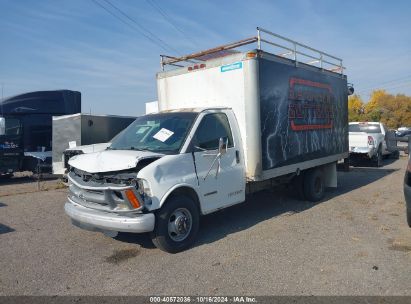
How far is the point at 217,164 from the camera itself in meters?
6.04

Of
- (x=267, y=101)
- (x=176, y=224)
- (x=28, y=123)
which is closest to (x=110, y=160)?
(x=176, y=224)

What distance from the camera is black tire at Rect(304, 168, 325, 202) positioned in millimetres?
8695

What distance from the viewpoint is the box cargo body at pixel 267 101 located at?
6.55m

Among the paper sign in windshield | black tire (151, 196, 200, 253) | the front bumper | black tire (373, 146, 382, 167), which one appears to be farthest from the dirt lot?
black tire (373, 146, 382, 167)

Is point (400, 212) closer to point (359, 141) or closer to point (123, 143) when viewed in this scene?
point (123, 143)

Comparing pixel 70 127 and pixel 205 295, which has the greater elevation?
pixel 70 127

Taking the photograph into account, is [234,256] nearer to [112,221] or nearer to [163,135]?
[112,221]

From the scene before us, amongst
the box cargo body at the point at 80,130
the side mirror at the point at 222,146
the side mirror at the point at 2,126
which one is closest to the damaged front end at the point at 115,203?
the side mirror at the point at 222,146

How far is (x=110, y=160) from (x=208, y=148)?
1544mm

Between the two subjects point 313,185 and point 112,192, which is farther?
point 313,185

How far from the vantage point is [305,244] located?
568 cm

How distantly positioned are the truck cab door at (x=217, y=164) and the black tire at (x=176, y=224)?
305mm

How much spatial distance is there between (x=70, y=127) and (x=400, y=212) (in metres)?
8.86

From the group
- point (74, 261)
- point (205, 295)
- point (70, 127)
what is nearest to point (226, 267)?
point (205, 295)
